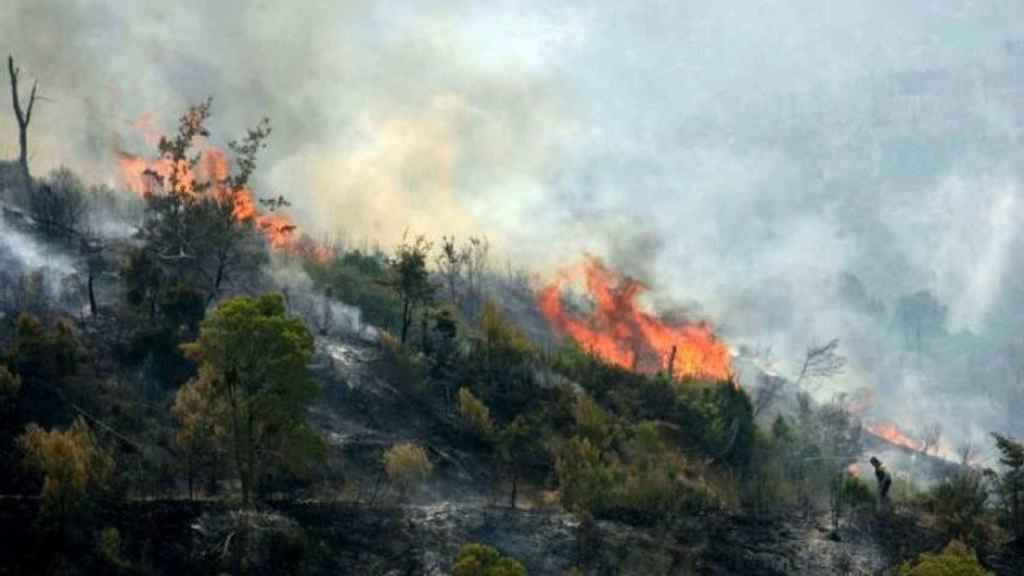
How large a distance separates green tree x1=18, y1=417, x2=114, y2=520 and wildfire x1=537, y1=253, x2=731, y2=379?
320 ft

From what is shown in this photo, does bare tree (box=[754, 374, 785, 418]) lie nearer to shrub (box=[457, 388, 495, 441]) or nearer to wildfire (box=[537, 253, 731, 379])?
wildfire (box=[537, 253, 731, 379])

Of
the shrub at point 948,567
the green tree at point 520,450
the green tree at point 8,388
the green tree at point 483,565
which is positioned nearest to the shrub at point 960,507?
the shrub at point 948,567

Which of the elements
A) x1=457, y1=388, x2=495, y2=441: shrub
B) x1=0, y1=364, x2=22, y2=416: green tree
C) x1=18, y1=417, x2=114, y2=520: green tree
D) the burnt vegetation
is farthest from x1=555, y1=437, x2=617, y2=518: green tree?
x1=0, y1=364, x2=22, y2=416: green tree

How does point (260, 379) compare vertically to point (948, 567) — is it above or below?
above

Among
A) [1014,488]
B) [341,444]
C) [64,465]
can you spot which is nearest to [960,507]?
[1014,488]

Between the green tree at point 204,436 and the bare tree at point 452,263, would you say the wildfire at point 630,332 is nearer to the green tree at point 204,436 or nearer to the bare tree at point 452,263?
the bare tree at point 452,263

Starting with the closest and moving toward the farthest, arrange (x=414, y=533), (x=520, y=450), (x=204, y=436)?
(x=414, y=533) → (x=204, y=436) → (x=520, y=450)

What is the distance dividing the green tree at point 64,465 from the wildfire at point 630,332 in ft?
320

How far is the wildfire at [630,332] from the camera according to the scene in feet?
491

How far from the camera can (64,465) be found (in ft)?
147

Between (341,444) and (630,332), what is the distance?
313ft

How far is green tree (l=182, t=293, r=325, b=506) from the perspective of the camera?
48562 mm

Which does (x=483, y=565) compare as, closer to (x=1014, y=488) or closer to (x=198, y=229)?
(x=1014, y=488)

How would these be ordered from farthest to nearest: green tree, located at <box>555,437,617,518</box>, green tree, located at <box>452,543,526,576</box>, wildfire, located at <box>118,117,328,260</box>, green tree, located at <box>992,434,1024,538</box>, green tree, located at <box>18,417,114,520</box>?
wildfire, located at <box>118,117,328,260</box>
green tree, located at <box>992,434,1024,538</box>
green tree, located at <box>555,437,617,518</box>
green tree, located at <box>18,417,114,520</box>
green tree, located at <box>452,543,526,576</box>
